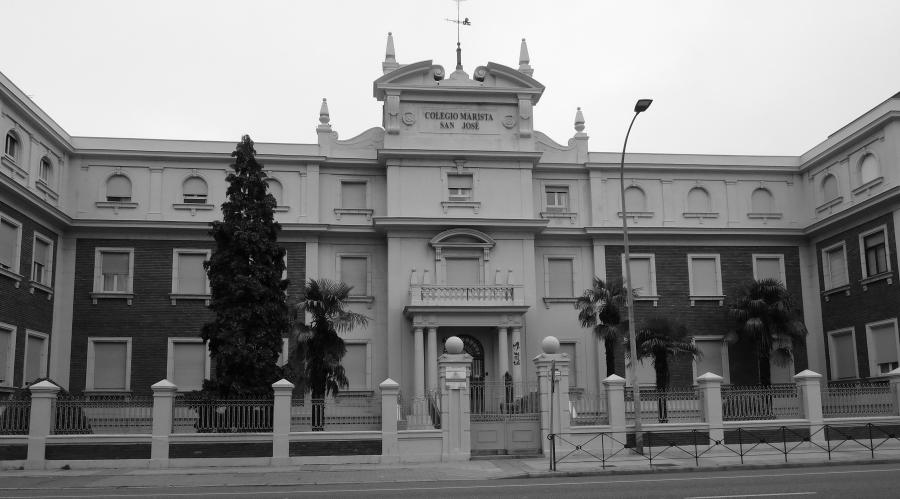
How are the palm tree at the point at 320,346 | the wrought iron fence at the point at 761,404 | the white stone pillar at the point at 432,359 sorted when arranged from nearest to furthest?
1. the wrought iron fence at the point at 761,404
2. the palm tree at the point at 320,346
3. the white stone pillar at the point at 432,359

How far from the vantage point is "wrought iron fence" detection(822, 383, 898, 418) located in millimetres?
25688

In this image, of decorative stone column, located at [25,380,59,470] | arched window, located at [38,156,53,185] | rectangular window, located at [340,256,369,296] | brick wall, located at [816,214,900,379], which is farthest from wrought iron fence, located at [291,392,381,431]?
brick wall, located at [816,214,900,379]

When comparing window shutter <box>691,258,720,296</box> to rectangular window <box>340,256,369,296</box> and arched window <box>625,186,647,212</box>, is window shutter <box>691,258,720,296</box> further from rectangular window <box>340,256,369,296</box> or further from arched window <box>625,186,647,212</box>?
rectangular window <box>340,256,369,296</box>

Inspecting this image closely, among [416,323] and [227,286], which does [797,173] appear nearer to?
[416,323]

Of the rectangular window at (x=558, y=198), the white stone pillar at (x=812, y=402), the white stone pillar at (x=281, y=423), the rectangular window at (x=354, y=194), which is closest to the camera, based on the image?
the white stone pillar at (x=281, y=423)

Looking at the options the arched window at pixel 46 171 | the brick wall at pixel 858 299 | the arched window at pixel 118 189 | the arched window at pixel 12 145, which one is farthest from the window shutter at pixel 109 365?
the brick wall at pixel 858 299

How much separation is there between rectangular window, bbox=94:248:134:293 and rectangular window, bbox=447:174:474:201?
12.1m

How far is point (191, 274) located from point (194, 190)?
321cm

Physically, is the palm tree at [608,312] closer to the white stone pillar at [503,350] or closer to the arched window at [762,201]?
the white stone pillar at [503,350]

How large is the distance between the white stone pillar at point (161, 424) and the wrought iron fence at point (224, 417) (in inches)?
12.1

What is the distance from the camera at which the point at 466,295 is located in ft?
107

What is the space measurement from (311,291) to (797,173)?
21.2 m

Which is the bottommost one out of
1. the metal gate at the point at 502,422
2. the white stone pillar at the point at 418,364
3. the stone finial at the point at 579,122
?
the metal gate at the point at 502,422

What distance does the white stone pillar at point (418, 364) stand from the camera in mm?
32094
